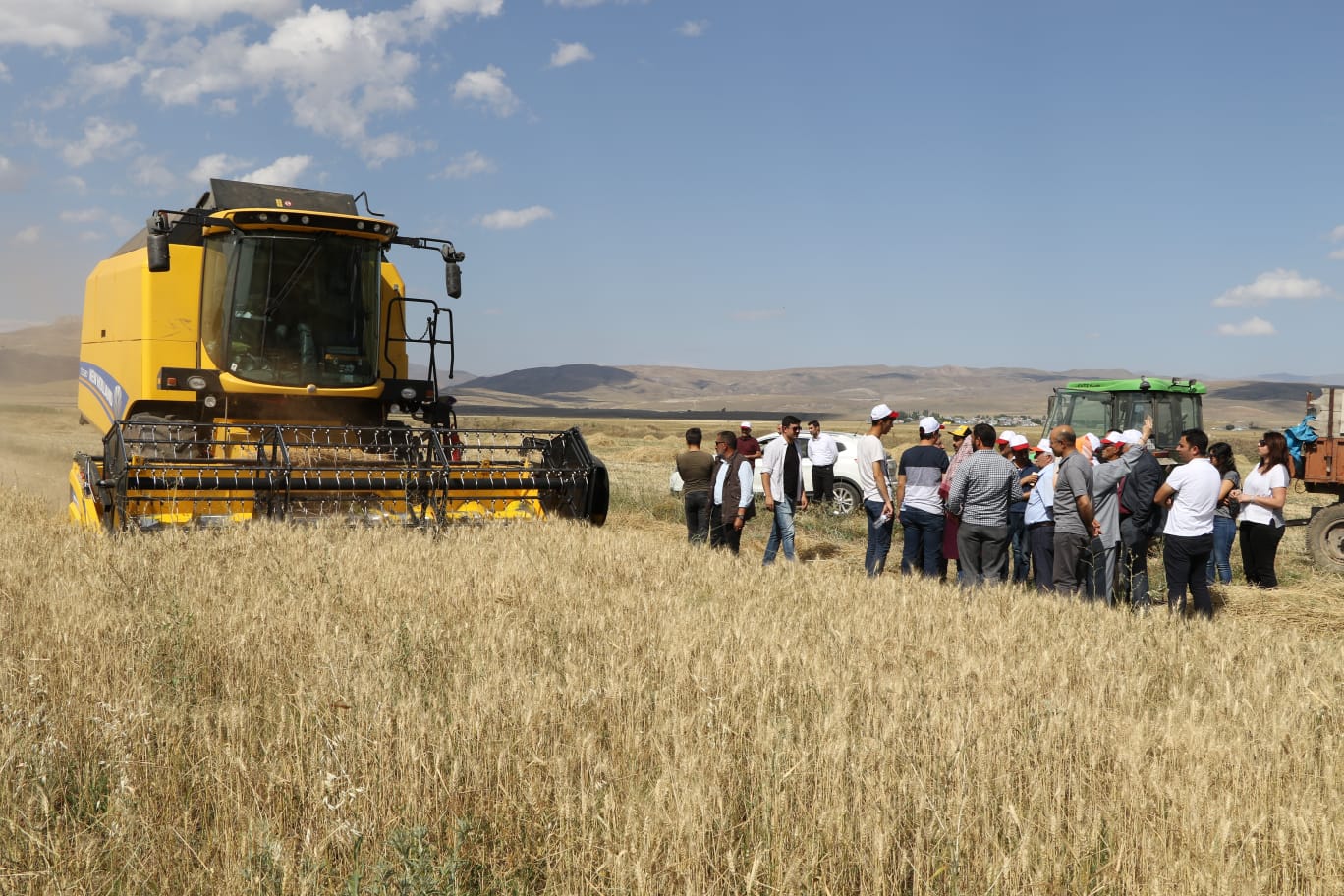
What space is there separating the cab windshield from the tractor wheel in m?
10.4

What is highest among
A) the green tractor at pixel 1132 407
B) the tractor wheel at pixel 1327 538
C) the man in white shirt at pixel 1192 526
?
the green tractor at pixel 1132 407

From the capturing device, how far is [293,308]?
35.4 ft

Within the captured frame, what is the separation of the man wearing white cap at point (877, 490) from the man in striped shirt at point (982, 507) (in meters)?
0.90

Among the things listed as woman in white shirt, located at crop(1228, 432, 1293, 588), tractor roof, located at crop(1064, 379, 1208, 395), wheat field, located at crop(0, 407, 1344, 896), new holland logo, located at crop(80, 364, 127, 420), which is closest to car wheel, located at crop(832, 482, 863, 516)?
tractor roof, located at crop(1064, 379, 1208, 395)

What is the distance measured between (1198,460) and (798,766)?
5.88 metres

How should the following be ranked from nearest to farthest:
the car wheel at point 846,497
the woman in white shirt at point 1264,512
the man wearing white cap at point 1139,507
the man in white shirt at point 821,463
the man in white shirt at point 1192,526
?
1. the man in white shirt at point 1192,526
2. the man wearing white cap at point 1139,507
3. the woman in white shirt at point 1264,512
4. the man in white shirt at point 821,463
5. the car wheel at point 846,497

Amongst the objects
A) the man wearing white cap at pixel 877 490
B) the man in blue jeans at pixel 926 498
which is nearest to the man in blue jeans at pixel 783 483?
the man wearing white cap at pixel 877 490

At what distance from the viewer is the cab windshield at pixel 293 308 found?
416 inches

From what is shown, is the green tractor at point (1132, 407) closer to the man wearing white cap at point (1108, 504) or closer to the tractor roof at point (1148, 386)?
the tractor roof at point (1148, 386)

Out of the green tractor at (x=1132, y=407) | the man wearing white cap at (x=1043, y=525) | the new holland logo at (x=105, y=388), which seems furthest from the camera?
the green tractor at (x=1132, y=407)

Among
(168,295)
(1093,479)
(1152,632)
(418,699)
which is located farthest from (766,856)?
(168,295)

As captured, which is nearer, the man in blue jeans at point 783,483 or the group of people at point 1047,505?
the group of people at point 1047,505

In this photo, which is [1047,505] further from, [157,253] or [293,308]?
[157,253]

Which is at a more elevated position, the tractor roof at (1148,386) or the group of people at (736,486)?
the tractor roof at (1148,386)
